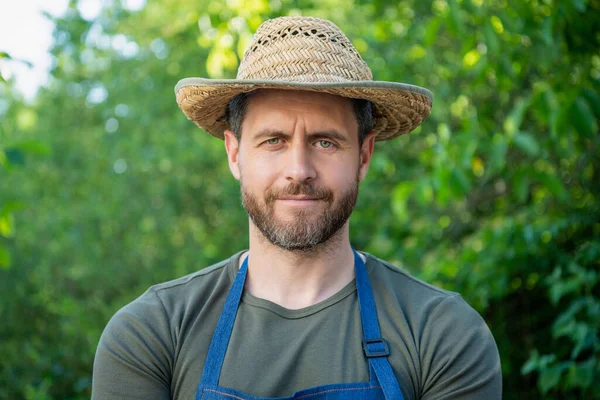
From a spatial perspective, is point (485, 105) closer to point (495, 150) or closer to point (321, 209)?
point (495, 150)

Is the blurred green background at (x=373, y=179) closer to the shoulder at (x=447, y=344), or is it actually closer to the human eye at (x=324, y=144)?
the human eye at (x=324, y=144)

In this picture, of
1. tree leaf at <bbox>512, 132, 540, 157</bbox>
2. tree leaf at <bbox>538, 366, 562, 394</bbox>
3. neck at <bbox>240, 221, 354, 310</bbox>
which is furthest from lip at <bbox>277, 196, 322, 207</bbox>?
tree leaf at <bbox>538, 366, 562, 394</bbox>

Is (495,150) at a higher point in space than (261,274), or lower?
higher

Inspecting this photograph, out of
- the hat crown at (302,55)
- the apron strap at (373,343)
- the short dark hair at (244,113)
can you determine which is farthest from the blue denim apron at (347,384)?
the hat crown at (302,55)

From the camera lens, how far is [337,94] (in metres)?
2.39

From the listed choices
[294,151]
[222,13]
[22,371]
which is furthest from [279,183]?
[22,371]

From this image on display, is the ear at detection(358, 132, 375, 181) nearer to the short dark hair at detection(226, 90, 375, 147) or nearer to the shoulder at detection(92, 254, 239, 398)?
the short dark hair at detection(226, 90, 375, 147)

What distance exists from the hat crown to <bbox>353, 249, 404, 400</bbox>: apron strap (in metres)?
0.64

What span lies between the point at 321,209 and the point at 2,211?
1.45 m

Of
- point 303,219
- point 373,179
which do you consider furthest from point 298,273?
point 373,179

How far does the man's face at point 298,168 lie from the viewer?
233 cm

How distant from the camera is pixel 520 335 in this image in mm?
5070

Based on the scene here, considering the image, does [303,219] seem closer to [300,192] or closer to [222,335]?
[300,192]

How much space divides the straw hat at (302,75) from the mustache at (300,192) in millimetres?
290
